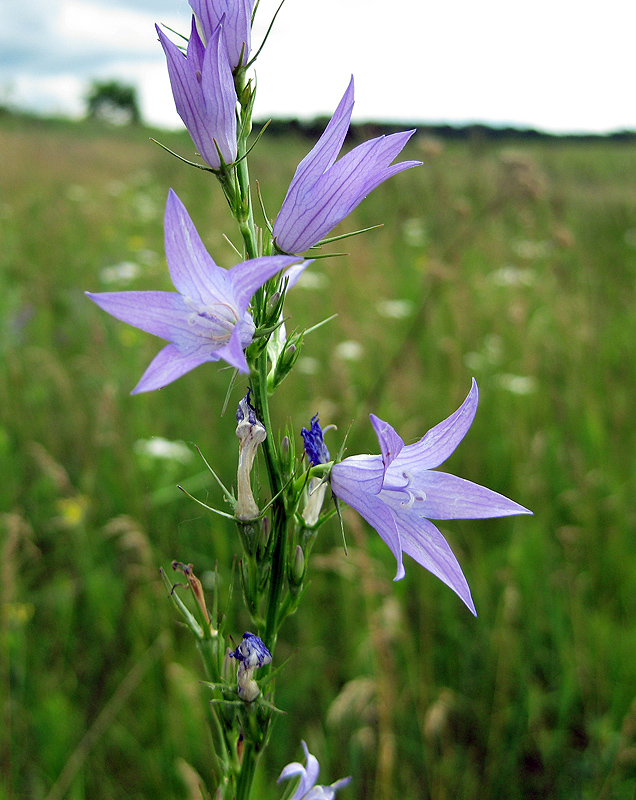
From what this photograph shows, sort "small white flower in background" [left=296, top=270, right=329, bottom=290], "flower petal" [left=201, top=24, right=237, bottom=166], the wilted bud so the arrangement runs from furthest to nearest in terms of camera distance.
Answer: "small white flower in background" [left=296, top=270, right=329, bottom=290] < the wilted bud < "flower petal" [left=201, top=24, right=237, bottom=166]

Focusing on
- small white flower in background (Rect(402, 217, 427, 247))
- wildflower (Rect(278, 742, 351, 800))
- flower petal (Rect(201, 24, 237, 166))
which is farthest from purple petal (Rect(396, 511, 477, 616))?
small white flower in background (Rect(402, 217, 427, 247))

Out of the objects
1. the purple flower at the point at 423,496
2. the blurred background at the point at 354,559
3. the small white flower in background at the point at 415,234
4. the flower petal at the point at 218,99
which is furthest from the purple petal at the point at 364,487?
the small white flower in background at the point at 415,234

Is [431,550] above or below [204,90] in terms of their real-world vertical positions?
below

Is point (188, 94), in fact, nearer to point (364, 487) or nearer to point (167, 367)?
point (167, 367)

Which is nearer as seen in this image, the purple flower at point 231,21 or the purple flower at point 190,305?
the purple flower at point 190,305

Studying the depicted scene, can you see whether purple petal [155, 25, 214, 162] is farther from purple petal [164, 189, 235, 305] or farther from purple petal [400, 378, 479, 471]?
purple petal [400, 378, 479, 471]

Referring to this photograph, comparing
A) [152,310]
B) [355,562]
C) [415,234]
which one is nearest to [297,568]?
[152,310]

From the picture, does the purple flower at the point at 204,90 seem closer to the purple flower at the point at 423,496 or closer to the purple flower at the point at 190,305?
the purple flower at the point at 190,305
